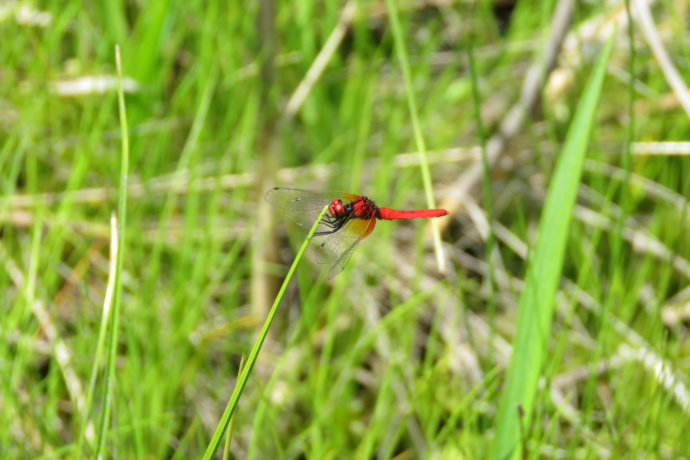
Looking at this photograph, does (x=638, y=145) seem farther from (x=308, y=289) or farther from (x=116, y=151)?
(x=116, y=151)

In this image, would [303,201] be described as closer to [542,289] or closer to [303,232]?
[542,289]

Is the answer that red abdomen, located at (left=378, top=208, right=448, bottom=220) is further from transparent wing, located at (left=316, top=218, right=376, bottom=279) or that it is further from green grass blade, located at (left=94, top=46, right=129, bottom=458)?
green grass blade, located at (left=94, top=46, right=129, bottom=458)

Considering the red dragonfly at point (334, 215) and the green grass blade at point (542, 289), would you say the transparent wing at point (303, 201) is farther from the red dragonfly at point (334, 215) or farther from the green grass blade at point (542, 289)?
the green grass blade at point (542, 289)

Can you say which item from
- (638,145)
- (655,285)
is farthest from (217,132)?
(655,285)

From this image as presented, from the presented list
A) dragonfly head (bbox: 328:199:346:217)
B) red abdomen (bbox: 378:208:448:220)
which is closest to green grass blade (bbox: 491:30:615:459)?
red abdomen (bbox: 378:208:448:220)

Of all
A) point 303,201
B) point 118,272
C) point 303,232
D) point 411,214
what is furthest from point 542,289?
point 303,232

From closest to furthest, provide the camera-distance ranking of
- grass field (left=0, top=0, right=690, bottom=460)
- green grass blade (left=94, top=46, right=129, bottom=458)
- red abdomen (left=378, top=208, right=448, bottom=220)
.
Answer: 1. green grass blade (left=94, top=46, right=129, bottom=458)
2. red abdomen (left=378, top=208, right=448, bottom=220)
3. grass field (left=0, top=0, right=690, bottom=460)
